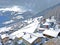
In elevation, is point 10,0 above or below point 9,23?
above

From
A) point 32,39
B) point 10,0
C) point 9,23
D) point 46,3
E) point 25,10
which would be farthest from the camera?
point 10,0

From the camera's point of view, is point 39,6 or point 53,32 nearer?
point 53,32

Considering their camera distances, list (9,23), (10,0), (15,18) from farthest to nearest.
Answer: (10,0), (15,18), (9,23)

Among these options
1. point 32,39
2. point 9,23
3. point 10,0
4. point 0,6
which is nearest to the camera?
point 32,39

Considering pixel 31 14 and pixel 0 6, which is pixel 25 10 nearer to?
pixel 31 14

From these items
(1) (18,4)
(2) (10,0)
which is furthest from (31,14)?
(2) (10,0)

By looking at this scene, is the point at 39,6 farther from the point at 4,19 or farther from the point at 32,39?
the point at 32,39

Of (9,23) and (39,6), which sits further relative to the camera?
(39,6)

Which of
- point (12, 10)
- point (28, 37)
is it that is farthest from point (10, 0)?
point (28, 37)

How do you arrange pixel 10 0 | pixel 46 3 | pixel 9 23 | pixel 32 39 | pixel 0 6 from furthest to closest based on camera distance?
1. pixel 10 0
2. pixel 0 6
3. pixel 46 3
4. pixel 9 23
5. pixel 32 39
